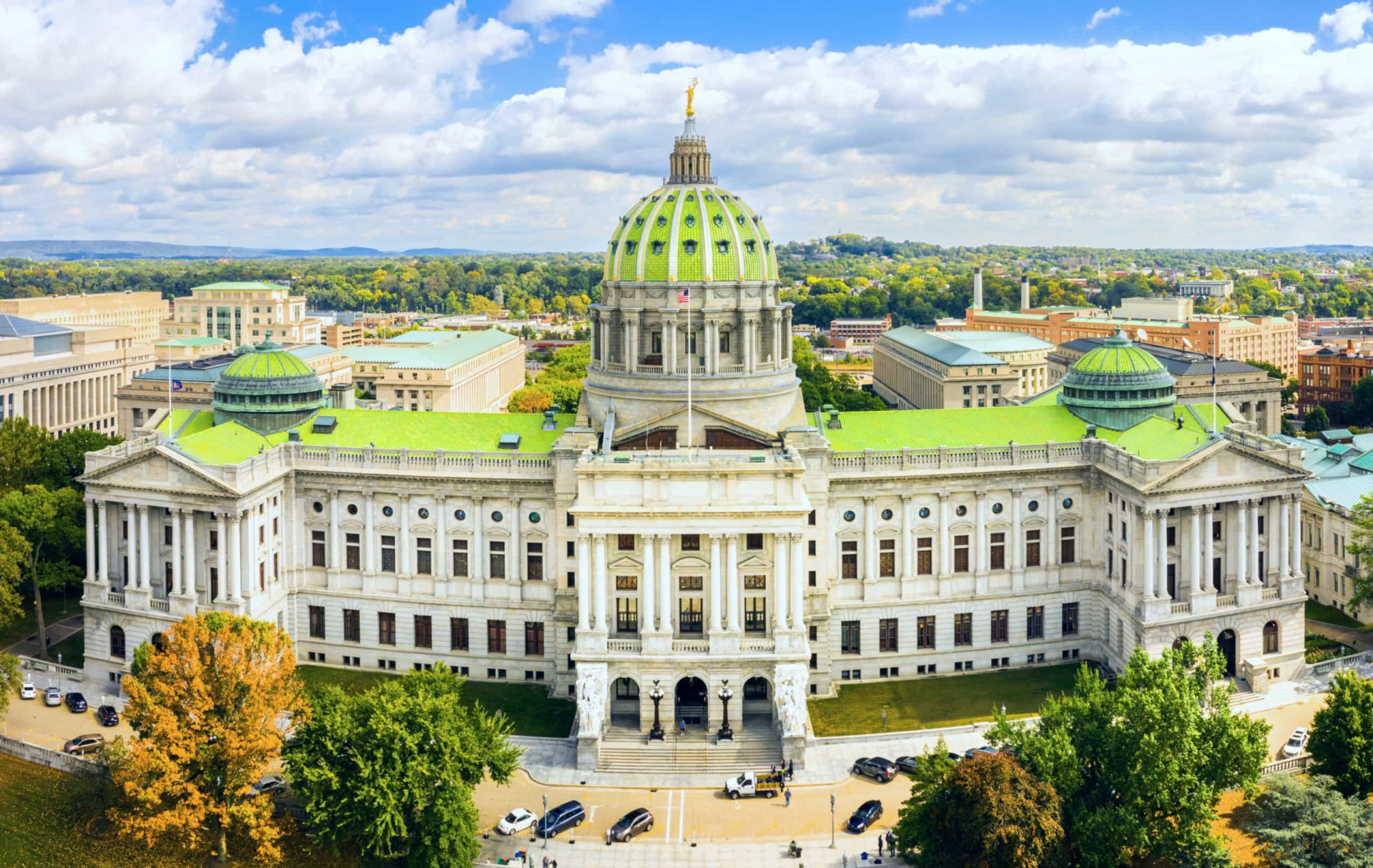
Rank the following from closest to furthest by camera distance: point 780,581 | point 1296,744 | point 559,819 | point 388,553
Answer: point 559,819 < point 1296,744 < point 780,581 < point 388,553

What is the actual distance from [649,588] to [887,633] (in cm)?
2393

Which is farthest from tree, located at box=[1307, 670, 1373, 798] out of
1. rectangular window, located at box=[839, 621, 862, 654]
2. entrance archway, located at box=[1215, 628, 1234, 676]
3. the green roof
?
the green roof

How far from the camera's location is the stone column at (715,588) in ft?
302

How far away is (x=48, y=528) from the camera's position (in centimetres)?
11525

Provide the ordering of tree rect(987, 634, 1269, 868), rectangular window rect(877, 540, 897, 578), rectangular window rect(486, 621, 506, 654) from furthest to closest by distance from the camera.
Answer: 1. rectangular window rect(486, 621, 506, 654)
2. rectangular window rect(877, 540, 897, 578)
3. tree rect(987, 634, 1269, 868)

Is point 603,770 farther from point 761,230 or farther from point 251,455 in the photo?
point 761,230

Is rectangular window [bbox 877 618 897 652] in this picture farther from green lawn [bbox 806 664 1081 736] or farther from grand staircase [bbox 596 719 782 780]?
grand staircase [bbox 596 719 782 780]

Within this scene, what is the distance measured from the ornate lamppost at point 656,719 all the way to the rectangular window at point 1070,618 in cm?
3700

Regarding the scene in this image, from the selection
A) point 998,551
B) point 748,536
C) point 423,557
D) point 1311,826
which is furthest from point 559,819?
point 998,551

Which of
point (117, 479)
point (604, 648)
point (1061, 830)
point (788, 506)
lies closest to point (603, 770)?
point (604, 648)

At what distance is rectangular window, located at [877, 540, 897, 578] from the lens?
10556cm

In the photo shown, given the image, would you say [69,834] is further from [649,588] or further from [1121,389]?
[1121,389]

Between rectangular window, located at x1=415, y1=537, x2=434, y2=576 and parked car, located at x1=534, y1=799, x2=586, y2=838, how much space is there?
29.7 metres

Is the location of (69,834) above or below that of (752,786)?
below
